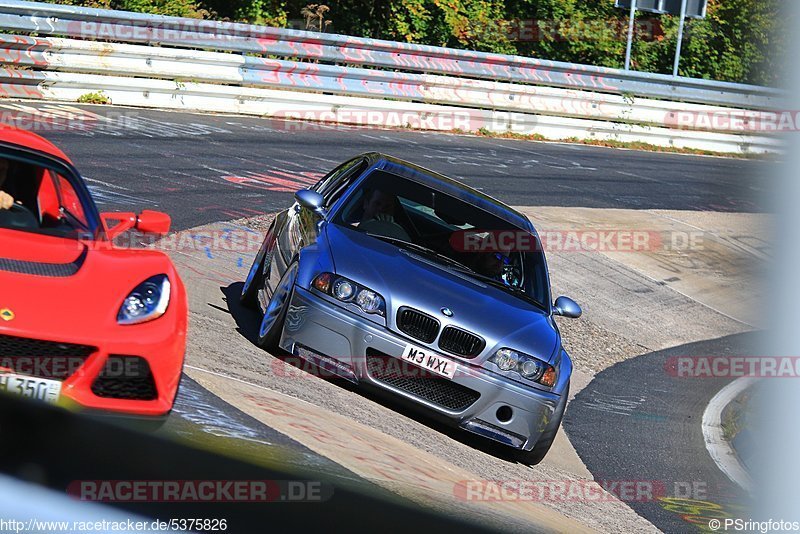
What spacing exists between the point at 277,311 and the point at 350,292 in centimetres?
54

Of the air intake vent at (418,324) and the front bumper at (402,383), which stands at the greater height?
the air intake vent at (418,324)

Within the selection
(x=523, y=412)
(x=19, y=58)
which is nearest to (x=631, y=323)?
(x=523, y=412)

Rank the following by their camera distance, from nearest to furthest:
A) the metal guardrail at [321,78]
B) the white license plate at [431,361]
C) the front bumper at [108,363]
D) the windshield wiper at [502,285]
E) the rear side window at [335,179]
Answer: the front bumper at [108,363], the white license plate at [431,361], the windshield wiper at [502,285], the rear side window at [335,179], the metal guardrail at [321,78]

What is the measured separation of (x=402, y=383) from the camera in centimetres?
665

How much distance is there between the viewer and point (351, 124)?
19094 millimetres

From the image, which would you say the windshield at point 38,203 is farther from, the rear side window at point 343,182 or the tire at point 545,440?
the tire at point 545,440

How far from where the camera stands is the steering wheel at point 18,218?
5.35m

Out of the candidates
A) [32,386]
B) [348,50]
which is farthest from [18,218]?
[348,50]

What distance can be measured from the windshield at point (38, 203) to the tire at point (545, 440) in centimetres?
298

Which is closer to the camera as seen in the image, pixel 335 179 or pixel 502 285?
pixel 502 285

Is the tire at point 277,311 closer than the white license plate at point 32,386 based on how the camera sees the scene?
No

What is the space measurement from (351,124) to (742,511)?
12555mm

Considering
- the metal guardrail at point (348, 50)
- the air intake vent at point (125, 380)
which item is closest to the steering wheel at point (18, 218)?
the air intake vent at point (125, 380)

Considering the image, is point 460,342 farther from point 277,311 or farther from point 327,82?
point 327,82
